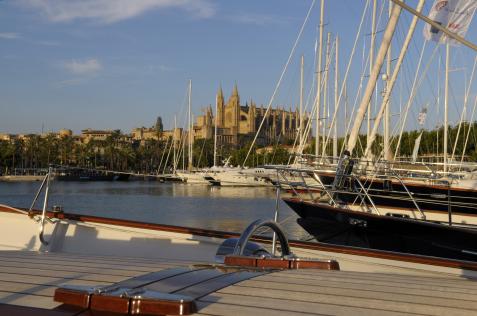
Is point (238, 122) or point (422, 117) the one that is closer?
point (422, 117)

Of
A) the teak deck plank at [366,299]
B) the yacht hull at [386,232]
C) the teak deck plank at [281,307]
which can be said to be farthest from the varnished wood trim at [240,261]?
the yacht hull at [386,232]

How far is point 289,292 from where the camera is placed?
271 cm

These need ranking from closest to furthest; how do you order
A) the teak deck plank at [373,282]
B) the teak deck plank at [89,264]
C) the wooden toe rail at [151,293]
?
the wooden toe rail at [151,293] → the teak deck plank at [373,282] → the teak deck plank at [89,264]

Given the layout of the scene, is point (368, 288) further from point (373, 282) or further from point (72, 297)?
point (72, 297)

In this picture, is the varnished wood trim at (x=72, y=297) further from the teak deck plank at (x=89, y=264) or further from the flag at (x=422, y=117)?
the flag at (x=422, y=117)

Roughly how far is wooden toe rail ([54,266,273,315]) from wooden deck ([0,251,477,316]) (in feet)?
0.23

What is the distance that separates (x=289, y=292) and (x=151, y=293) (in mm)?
631

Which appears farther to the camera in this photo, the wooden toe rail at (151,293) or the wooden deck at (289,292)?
the wooden deck at (289,292)

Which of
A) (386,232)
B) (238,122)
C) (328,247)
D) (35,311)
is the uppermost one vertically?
(238,122)

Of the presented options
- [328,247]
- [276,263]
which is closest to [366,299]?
[276,263]

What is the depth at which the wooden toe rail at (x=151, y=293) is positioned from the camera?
2.31 m

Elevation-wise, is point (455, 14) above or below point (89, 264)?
above

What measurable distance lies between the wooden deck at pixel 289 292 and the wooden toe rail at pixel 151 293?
0.07m

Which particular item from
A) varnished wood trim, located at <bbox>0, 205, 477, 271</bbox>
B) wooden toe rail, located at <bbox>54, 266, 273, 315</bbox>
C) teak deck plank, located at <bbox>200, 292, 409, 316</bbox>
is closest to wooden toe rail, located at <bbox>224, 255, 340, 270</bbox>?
wooden toe rail, located at <bbox>54, 266, 273, 315</bbox>
